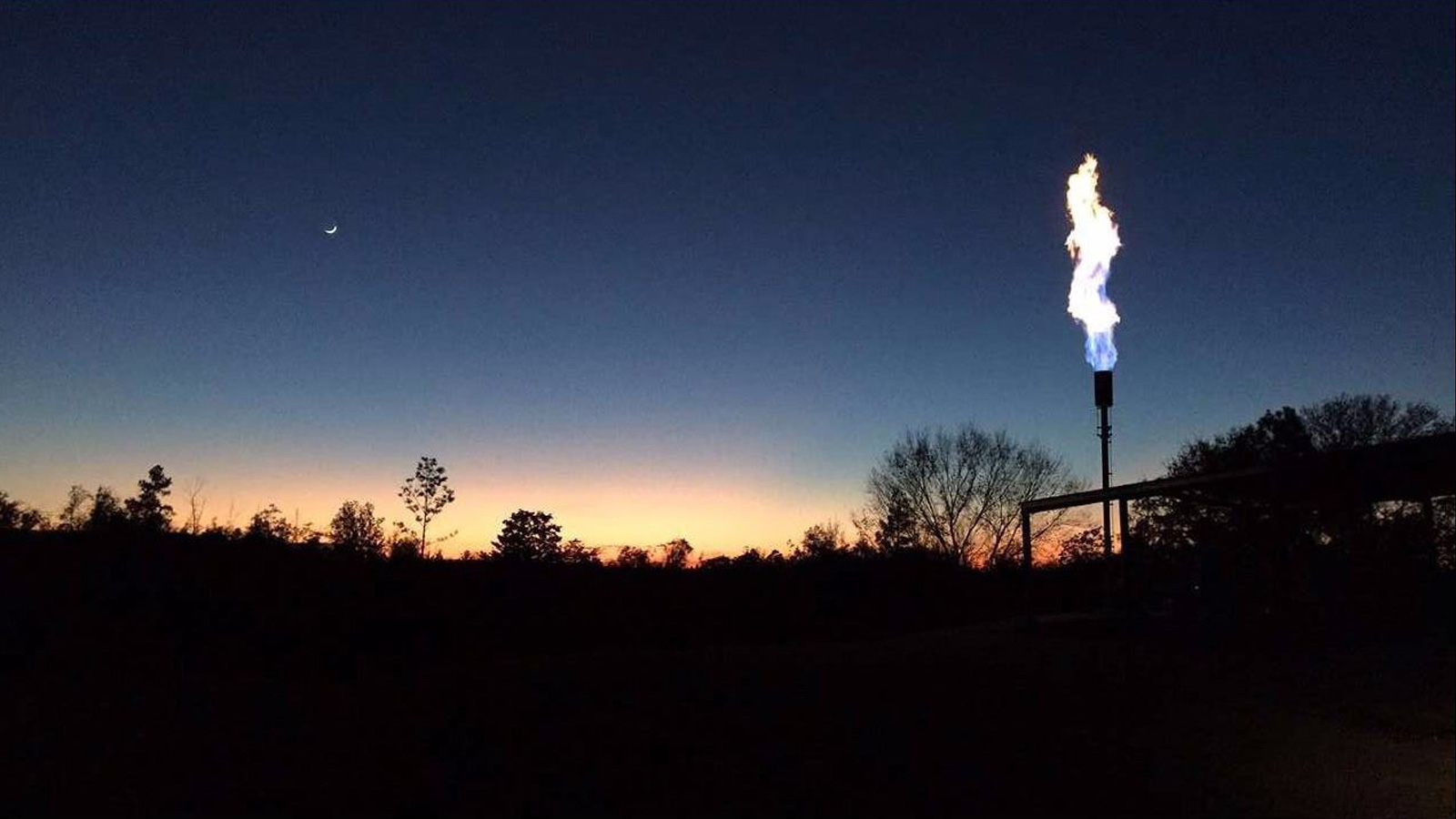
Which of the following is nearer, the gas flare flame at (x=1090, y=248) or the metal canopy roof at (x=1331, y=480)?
the metal canopy roof at (x=1331, y=480)

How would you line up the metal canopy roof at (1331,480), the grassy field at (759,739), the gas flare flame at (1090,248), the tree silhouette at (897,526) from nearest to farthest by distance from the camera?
the grassy field at (759,739)
the metal canopy roof at (1331,480)
the gas flare flame at (1090,248)
the tree silhouette at (897,526)

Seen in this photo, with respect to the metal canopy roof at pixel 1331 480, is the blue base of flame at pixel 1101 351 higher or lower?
higher

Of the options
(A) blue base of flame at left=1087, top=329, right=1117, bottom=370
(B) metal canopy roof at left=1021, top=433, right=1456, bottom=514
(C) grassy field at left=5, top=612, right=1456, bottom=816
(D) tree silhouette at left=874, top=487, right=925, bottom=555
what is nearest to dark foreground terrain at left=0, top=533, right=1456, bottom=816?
(C) grassy field at left=5, top=612, right=1456, bottom=816

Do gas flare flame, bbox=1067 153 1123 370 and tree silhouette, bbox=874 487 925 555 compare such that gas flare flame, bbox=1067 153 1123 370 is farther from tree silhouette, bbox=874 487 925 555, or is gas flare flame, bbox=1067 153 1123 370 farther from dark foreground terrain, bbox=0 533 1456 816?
tree silhouette, bbox=874 487 925 555

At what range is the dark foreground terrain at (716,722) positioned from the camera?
26.6ft

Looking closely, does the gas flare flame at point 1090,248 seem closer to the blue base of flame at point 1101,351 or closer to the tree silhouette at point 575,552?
the blue base of flame at point 1101,351

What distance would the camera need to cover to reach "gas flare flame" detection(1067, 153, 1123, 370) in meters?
17.5

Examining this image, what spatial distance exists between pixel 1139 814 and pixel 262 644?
15190 mm

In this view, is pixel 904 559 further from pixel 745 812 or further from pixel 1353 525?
pixel 745 812

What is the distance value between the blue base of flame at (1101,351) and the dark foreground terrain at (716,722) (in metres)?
4.77

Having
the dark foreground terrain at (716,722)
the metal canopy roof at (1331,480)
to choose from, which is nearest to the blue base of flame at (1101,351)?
the metal canopy roof at (1331,480)

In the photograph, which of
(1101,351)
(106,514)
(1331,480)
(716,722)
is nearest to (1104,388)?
(1101,351)

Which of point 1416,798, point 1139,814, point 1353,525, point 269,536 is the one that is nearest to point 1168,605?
point 1353,525

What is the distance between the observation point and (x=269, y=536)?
24.8 metres
